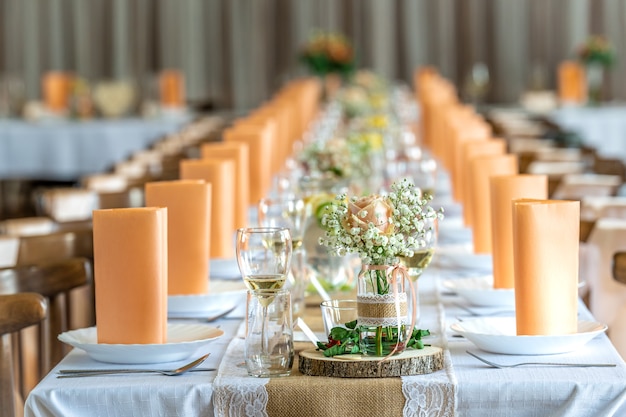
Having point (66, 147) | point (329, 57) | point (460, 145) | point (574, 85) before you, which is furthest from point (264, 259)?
point (574, 85)

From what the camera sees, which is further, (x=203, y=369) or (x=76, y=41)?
(x=76, y=41)

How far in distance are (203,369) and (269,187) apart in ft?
12.1

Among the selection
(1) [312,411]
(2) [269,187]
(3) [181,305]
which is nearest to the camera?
(1) [312,411]

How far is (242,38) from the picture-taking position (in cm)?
1666

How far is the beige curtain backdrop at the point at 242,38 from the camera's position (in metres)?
16.4

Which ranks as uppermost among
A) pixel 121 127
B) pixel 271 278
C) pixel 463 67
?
pixel 463 67

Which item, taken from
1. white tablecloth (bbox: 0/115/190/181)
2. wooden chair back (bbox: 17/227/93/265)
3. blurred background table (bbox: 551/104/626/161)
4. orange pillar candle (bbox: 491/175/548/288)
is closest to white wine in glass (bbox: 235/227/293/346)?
orange pillar candle (bbox: 491/175/548/288)

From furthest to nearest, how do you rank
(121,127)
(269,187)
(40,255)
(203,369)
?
(121,127) → (269,187) → (40,255) → (203,369)

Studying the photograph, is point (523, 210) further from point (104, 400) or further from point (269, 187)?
point (269, 187)

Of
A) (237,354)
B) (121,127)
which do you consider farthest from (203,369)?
(121,127)

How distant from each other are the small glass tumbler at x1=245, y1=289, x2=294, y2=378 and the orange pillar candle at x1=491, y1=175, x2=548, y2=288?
789mm

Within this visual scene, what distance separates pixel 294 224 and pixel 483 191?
2.92 feet

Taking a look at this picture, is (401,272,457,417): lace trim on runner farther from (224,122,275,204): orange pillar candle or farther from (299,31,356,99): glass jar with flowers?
(299,31,356,99): glass jar with flowers

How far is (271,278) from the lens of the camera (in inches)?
89.0
